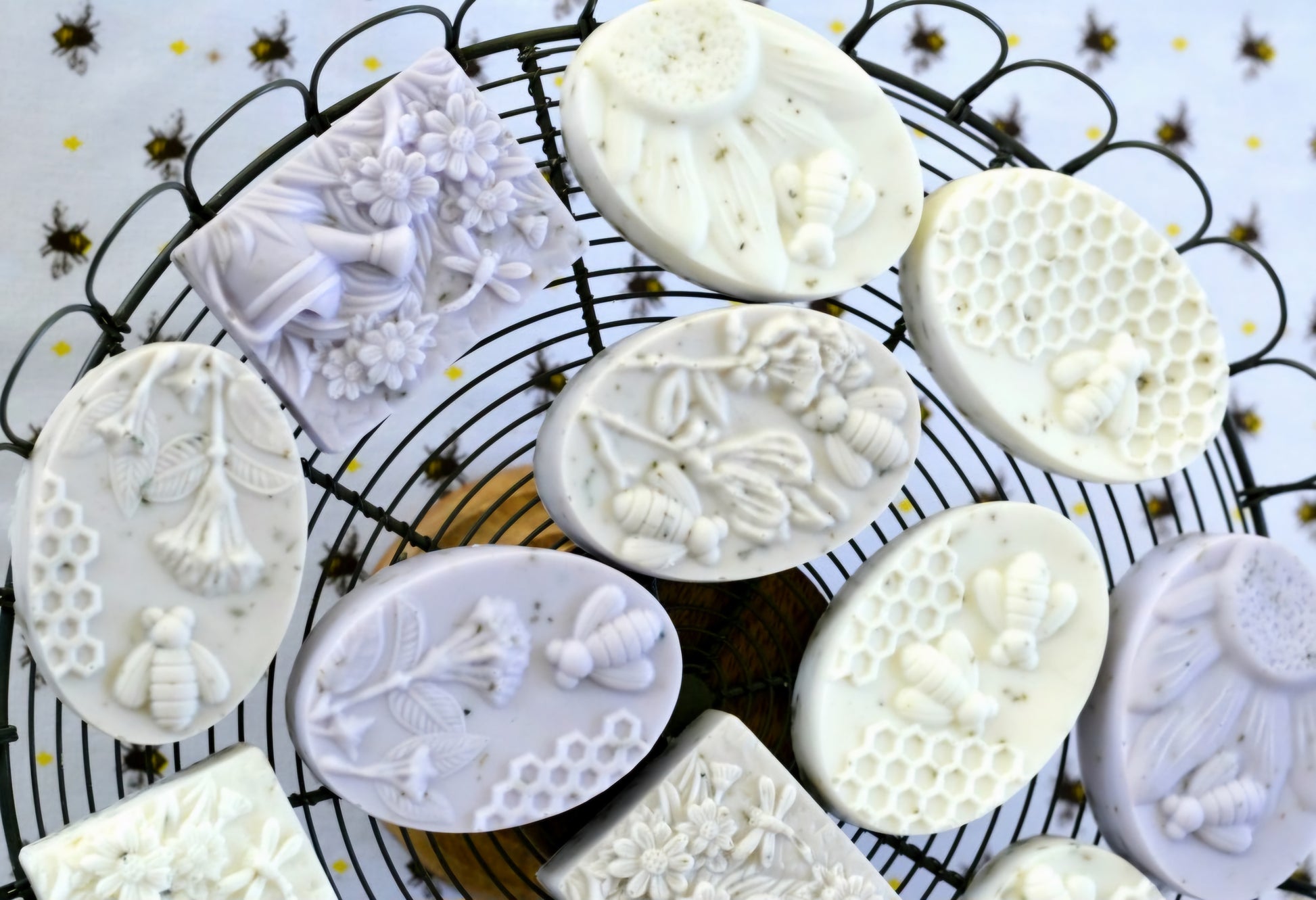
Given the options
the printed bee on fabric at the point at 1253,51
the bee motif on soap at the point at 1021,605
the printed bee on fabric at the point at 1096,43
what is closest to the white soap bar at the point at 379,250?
the bee motif on soap at the point at 1021,605

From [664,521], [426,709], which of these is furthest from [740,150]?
[426,709]

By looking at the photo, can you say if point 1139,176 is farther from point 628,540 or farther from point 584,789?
point 584,789

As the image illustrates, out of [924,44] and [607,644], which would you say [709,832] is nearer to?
[607,644]

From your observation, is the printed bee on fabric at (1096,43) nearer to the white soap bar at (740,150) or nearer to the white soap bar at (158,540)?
the white soap bar at (740,150)

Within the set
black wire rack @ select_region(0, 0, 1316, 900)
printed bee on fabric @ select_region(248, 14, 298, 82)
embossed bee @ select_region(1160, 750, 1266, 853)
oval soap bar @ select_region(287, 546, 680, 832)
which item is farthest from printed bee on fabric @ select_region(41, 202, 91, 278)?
embossed bee @ select_region(1160, 750, 1266, 853)

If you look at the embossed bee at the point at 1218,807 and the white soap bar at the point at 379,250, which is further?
the embossed bee at the point at 1218,807

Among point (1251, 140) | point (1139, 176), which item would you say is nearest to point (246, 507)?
point (1139, 176)

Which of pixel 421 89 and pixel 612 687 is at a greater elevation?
pixel 421 89
